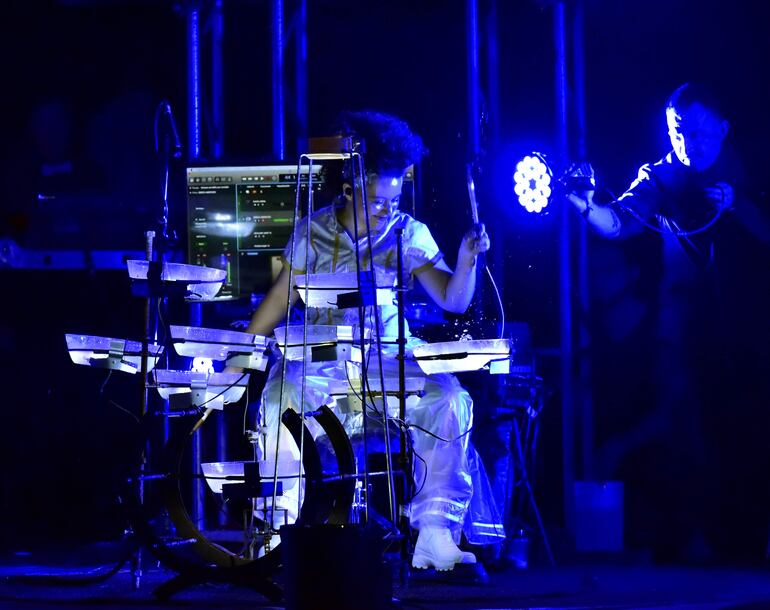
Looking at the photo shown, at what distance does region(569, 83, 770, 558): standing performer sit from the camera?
16.1ft

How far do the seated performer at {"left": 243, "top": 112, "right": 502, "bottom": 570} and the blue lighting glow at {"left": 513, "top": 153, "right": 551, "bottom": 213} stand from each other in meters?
0.49

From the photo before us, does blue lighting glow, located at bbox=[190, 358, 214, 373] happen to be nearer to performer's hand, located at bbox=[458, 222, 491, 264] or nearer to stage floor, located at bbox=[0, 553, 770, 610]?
stage floor, located at bbox=[0, 553, 770, 610]

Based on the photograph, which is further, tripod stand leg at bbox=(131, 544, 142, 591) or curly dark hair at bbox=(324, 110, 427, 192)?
curly dark hair at bbox=(324, 110, 427, 192)

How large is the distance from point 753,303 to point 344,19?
267 centimetres

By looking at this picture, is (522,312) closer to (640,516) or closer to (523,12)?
(640,516)

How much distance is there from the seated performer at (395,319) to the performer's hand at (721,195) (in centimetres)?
144

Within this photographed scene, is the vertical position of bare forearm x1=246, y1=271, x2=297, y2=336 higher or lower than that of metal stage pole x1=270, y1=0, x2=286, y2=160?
lower

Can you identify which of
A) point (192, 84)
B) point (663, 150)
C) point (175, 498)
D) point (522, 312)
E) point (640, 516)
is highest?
point (192, 84)

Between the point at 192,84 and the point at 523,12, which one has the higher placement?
the point at 523,12

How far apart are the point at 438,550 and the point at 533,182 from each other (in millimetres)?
1566

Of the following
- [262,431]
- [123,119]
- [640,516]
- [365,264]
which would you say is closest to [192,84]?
[123,119]

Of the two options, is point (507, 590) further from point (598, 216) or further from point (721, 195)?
point (721, 195)

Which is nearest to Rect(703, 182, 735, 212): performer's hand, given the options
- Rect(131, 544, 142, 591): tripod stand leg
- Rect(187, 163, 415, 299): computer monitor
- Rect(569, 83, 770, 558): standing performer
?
Rect(569, 83, 770, 558): standing performer

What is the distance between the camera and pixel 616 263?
5449mm
